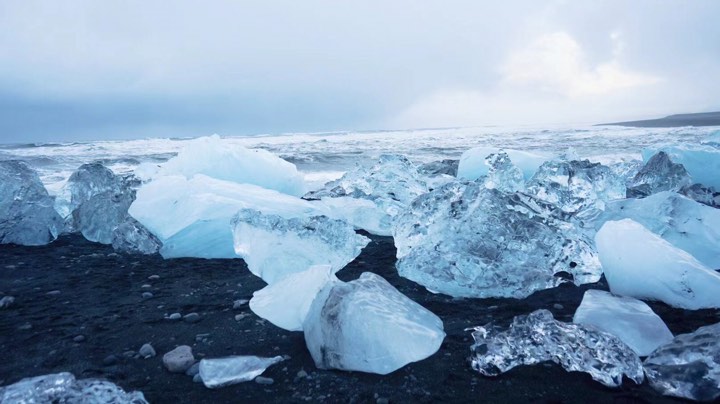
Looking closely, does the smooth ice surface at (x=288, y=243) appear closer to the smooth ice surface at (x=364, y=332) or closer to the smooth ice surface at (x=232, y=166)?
the smooth ice surface at (x=364, y=332)

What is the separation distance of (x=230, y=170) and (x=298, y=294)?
2995mm

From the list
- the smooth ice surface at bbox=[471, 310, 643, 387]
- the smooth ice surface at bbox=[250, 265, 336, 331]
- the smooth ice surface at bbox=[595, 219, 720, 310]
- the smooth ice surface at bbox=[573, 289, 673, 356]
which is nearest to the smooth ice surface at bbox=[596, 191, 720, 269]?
the smooth ice surface at bbox=[595, 219, 720, 310]

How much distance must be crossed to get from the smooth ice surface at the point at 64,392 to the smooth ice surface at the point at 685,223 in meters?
2.83

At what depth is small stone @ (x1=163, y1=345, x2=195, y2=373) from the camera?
148 centimetres

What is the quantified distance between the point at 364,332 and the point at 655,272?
1.40m

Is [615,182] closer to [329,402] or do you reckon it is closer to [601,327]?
[601,327]

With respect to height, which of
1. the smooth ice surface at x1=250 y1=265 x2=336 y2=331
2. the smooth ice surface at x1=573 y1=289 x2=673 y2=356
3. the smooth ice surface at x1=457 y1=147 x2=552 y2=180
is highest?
the smooth ice surface at x1=457 y1=147 x2=552 y2=180

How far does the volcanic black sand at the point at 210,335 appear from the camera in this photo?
1336 mm

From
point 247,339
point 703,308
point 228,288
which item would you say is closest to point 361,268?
point 228,288

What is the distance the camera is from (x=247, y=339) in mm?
1698

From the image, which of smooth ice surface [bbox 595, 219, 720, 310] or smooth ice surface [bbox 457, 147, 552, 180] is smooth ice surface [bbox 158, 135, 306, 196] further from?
smooth ice surface [bbox 595, 219, 720, 310]

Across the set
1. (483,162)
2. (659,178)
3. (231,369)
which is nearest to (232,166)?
(483,162)

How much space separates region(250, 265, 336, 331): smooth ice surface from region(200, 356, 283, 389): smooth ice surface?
0.23m

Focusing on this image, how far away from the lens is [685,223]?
8.30ft
